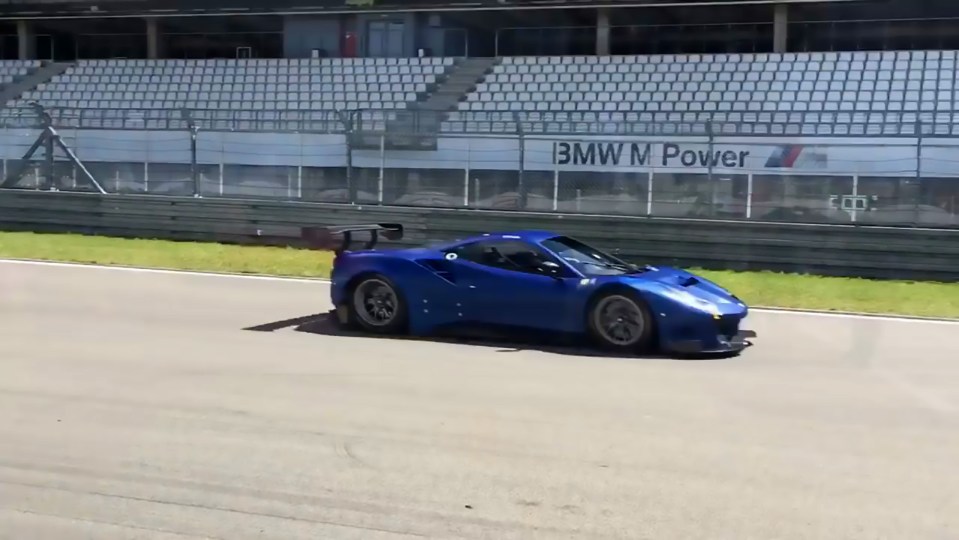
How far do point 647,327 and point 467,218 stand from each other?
8.09 meters

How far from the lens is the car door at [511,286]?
953 centimetres

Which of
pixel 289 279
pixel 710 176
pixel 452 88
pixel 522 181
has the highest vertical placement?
pixel 452 88

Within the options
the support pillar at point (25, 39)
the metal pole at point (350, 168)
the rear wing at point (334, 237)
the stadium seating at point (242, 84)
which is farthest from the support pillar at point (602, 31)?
the rear wing at point (334, 237)

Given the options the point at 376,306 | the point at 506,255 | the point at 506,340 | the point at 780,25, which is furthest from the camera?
the point at 780,25

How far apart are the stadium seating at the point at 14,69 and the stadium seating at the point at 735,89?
15.9 m

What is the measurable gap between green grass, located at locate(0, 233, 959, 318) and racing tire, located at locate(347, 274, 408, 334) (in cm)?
501

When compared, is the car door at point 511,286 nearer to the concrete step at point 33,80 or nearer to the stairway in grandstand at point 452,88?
the stairway in grandstand at point 452,88

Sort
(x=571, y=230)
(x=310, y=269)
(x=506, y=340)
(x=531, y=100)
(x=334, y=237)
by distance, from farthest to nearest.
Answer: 1. (x=531, y=100)
2. (x=571, y=230)
3. (x=310, y=269)
4. (x=334, y=237)
5. (x=506, y=340)

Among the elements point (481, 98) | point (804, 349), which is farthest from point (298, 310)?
point (481, 98)

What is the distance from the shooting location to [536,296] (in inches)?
377

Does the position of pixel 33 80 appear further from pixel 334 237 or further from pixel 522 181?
pixel 334 237

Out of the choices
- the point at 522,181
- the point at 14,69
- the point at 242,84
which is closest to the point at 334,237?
the point at 522,181

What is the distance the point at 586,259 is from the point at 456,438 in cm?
384

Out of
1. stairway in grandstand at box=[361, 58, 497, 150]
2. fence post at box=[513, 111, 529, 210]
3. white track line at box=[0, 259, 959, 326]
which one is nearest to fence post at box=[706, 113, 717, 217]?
fence post at box=[513, 111, 529, 210]
